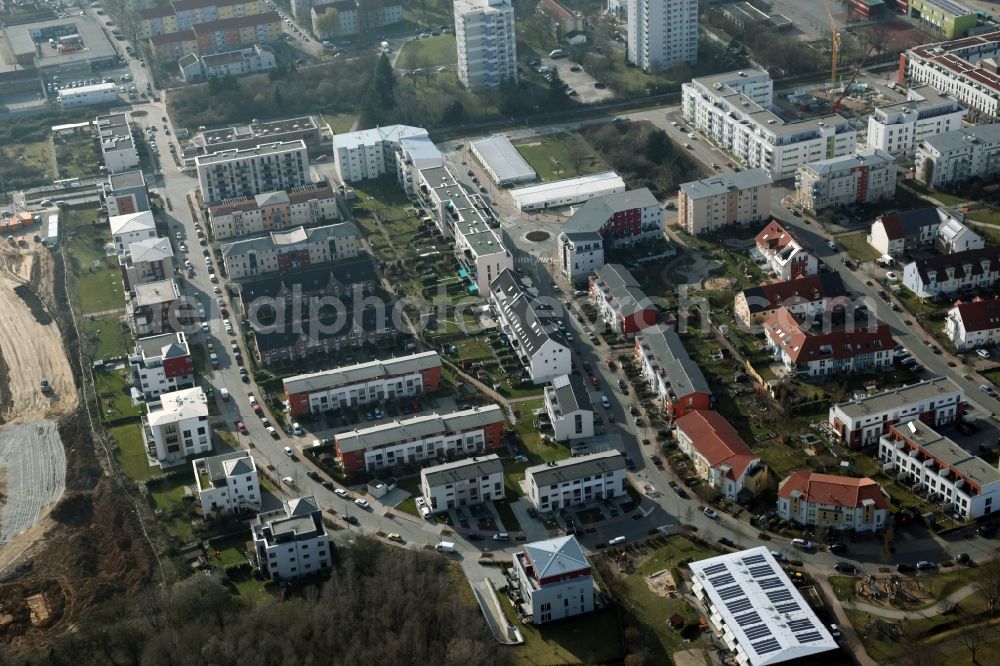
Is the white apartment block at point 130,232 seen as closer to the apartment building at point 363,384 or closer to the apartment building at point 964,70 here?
the apartment building at point 363,384

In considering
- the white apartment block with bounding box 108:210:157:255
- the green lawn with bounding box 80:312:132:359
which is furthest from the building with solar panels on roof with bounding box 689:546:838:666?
the white apartment block with bounding box 108:210:157:255

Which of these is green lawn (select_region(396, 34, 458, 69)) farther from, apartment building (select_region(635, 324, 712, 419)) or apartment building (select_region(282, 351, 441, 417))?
apartment building (select_region(635, 324, 712, 419))

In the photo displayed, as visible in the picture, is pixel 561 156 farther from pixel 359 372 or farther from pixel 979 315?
pixel 979 315

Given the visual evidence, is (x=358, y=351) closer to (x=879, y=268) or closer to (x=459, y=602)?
(x=459, y=602)

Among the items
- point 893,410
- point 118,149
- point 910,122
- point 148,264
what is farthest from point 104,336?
point 910,122

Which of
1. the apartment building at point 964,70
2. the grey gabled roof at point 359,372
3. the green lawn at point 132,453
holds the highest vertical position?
the apartment building at point 964,70

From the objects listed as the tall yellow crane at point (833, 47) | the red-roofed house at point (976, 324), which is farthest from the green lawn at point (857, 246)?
the tall yellow crane at point (833, 47)
